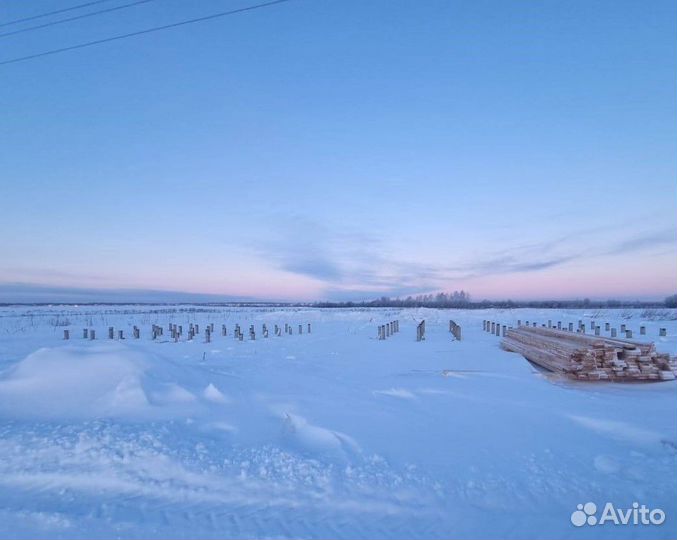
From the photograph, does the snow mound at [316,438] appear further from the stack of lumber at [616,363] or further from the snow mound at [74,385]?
the stack of lumber at [616,363]

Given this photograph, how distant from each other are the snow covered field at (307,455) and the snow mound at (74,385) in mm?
32

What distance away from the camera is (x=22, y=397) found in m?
7.24

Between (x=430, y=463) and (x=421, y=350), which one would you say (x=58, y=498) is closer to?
(x=430, y=463)

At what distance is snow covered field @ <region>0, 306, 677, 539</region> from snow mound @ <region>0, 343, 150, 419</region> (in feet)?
0.10

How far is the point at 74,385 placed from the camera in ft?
25.0

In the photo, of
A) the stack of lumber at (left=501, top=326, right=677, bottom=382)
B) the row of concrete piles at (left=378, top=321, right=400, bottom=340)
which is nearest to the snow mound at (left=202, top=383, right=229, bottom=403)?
the stack of lumber at (left=501, top=326, right=677, bottom=382)

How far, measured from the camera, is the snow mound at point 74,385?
6.95m

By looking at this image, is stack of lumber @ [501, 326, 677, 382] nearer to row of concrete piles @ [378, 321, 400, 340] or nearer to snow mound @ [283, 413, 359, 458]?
snow mound @ [283, 413, 359, 458]

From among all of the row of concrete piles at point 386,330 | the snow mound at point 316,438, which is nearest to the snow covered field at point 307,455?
the snow mound at point 316,438

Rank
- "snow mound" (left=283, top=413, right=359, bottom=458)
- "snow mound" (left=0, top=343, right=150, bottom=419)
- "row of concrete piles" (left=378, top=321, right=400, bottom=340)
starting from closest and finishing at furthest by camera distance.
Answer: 1. "snow mound" (left=283, top=413, right=359, bottom=458)
2. "snow mound" (left=0, top=343, right=150, bottom=419)
3. "row of concrete piles" (left=378, top=321, right=400, bottom=340)

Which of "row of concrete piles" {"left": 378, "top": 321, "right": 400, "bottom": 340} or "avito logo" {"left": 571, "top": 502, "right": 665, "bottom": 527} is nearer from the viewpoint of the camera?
"avito logo" {"left": 571, "top": 502, "right": 665, "bottom": 527}

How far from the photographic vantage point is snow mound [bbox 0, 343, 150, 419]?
695 centimetres

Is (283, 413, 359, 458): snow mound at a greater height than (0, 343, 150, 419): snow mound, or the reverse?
(0, 343, 150, 419): snow mound

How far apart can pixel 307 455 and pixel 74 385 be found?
4.62 metres
